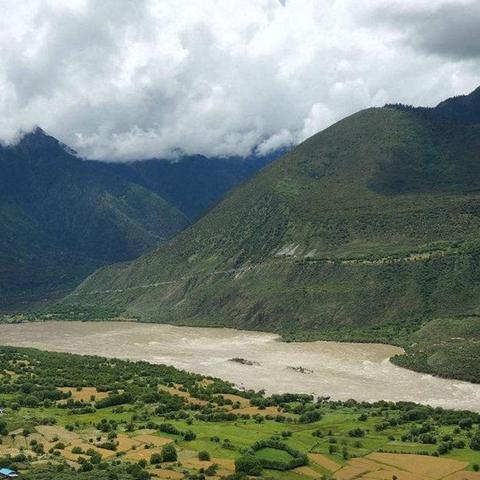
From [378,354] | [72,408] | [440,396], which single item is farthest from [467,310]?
[72,408]

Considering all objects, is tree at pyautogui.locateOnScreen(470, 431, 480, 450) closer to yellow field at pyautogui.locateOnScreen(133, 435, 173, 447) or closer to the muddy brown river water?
the muddy brown river water

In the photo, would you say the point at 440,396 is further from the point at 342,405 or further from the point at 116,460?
the point at 116,460

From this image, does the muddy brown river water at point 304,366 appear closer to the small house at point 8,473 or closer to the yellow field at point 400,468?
the yellow field at point 400,468

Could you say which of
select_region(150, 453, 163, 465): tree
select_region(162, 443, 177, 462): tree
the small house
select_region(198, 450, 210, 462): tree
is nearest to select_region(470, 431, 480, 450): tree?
select_region(198, 450, 210, 462): tree

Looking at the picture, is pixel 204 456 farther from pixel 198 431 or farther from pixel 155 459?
pixel 198 431

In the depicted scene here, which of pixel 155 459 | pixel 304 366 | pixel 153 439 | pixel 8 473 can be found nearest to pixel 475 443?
pixel 155 459

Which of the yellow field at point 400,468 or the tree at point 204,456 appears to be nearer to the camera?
the yellow field at point 400,468

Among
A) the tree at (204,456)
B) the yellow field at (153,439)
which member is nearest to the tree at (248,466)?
the tree at (204,456)
